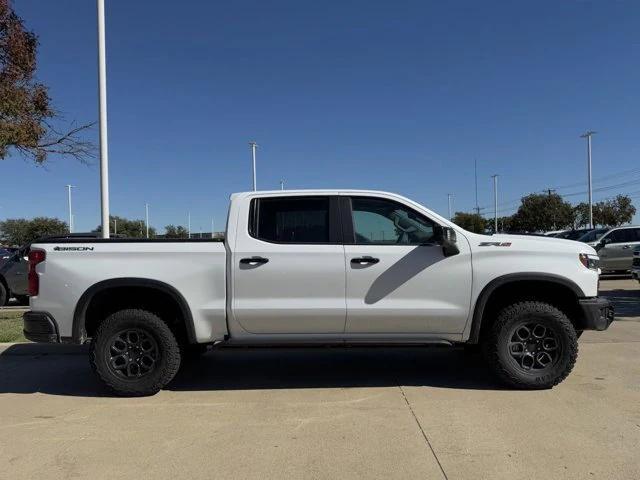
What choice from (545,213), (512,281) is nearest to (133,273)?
(512,281)

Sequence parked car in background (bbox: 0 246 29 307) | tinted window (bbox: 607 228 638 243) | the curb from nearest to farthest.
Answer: the curb, parked car in background (bbox: 0 246 29 307), tinted window (bbox: 607 228 638 243)

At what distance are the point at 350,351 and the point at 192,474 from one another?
3.92m

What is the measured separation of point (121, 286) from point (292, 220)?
1783 millimetres

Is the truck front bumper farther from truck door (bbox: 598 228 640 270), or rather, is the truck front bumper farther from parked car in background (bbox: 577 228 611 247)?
parked car in background (bbox: 577 228 611 247)

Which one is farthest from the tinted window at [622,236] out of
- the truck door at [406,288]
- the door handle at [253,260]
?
the door handle at [253,260]

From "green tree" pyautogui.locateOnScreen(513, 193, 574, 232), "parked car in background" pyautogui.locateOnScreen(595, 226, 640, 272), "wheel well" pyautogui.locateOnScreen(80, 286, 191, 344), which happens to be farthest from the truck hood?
"green tree" pyautogui.locateOnScreen(513, 193, 574, 232)

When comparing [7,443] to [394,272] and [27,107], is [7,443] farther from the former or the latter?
[27,107]

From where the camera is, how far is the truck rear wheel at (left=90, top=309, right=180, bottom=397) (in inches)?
214

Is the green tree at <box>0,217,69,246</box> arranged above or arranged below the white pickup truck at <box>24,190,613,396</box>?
above

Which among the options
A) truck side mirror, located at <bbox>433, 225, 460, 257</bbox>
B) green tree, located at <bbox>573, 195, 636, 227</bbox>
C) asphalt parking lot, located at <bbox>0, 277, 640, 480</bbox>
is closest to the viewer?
asphalt parking lot, located at <bbox>0, 277, 640, 480</bbox>

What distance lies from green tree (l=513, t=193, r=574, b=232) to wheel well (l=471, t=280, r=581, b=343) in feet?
224

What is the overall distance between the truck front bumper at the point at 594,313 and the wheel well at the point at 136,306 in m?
3.89

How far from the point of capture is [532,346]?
553cm

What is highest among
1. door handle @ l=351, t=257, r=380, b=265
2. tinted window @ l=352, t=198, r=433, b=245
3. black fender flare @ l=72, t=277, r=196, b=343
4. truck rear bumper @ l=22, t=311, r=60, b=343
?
tinted window @ l=352, t=198, r=433, b=245
